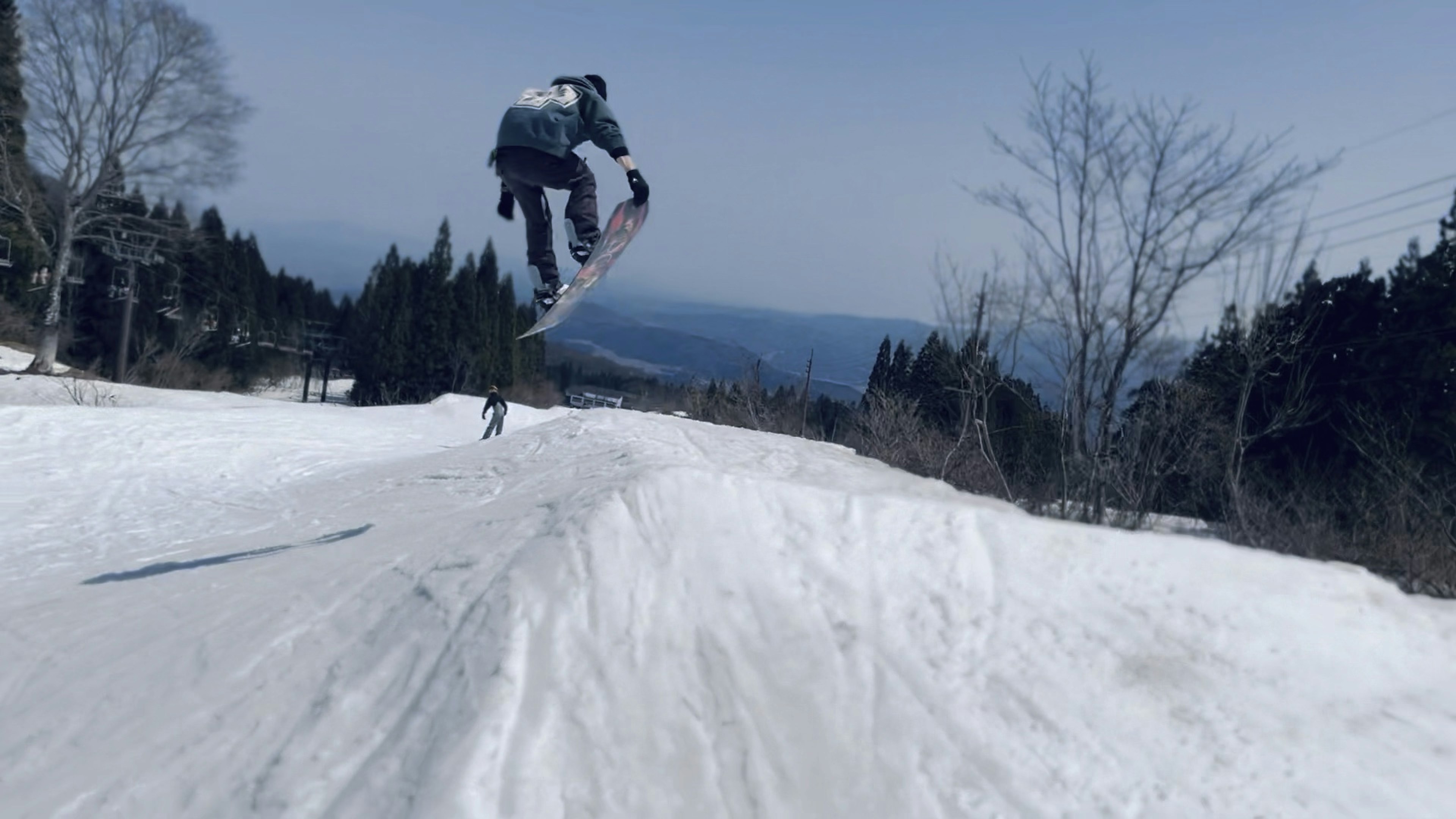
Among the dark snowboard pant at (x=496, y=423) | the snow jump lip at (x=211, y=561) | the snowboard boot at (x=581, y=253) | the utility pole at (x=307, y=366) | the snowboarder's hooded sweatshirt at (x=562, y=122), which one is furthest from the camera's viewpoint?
the utility pole at (x=307, y=366)

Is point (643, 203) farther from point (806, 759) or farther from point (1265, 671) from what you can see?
point (1265, 671)

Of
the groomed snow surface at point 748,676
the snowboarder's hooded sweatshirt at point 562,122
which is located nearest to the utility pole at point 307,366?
the groomed snow surface at point 748,676

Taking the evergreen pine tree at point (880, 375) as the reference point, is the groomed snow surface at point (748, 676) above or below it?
below

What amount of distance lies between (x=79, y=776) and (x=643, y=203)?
17.1 feet

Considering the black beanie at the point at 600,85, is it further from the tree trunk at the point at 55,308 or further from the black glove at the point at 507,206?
the tree trunk at the point at 55,308

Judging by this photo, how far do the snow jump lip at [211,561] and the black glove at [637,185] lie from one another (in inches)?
191

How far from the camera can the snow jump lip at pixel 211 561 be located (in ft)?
30.7

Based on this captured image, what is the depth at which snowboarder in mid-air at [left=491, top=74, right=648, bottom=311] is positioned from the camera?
6531mm

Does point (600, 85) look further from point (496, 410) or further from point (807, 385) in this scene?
point (496, 410)

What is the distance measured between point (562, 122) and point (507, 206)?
3.65 feet

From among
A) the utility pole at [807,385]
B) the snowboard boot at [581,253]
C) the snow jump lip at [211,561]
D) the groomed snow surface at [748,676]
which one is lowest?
the snow jump lip at [211,561]

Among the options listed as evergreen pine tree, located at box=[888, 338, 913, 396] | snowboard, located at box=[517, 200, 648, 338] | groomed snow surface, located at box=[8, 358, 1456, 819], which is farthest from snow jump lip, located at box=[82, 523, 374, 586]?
evergreen pine tree, located at box=[888, 338, 913, 396]

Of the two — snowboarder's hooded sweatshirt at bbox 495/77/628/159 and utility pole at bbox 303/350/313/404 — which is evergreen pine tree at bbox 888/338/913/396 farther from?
utility pole at bbox 303/350/313/404

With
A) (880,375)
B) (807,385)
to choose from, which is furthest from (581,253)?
(807,385)
